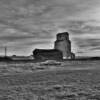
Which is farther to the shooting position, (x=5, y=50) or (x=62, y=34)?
(x=62, y=34)

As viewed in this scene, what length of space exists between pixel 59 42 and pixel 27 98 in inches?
5499

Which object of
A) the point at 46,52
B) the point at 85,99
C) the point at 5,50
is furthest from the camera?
the point at 46,52

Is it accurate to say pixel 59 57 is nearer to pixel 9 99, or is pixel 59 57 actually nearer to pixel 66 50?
pixel 66 50

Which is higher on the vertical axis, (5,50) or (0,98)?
(5,50)

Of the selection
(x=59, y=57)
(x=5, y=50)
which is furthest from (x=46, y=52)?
(x=5, y=50)

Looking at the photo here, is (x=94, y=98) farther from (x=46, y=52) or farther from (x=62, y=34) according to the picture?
(x=62, y=34)

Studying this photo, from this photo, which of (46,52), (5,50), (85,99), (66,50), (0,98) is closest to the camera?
(85,99)

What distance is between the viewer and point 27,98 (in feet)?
22.9

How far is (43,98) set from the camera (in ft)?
22.7

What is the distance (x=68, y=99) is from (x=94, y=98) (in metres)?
1.31

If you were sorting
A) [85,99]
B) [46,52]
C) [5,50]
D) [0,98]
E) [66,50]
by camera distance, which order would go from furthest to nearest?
1. [66,50]
2. [46,52]
3. [5,50]
4. [0,98]
5. [85,99]

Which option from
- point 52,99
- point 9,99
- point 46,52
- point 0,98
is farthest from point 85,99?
point 46,52

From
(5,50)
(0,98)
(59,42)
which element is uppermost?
(59,42)

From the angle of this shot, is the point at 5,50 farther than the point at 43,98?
Yes
